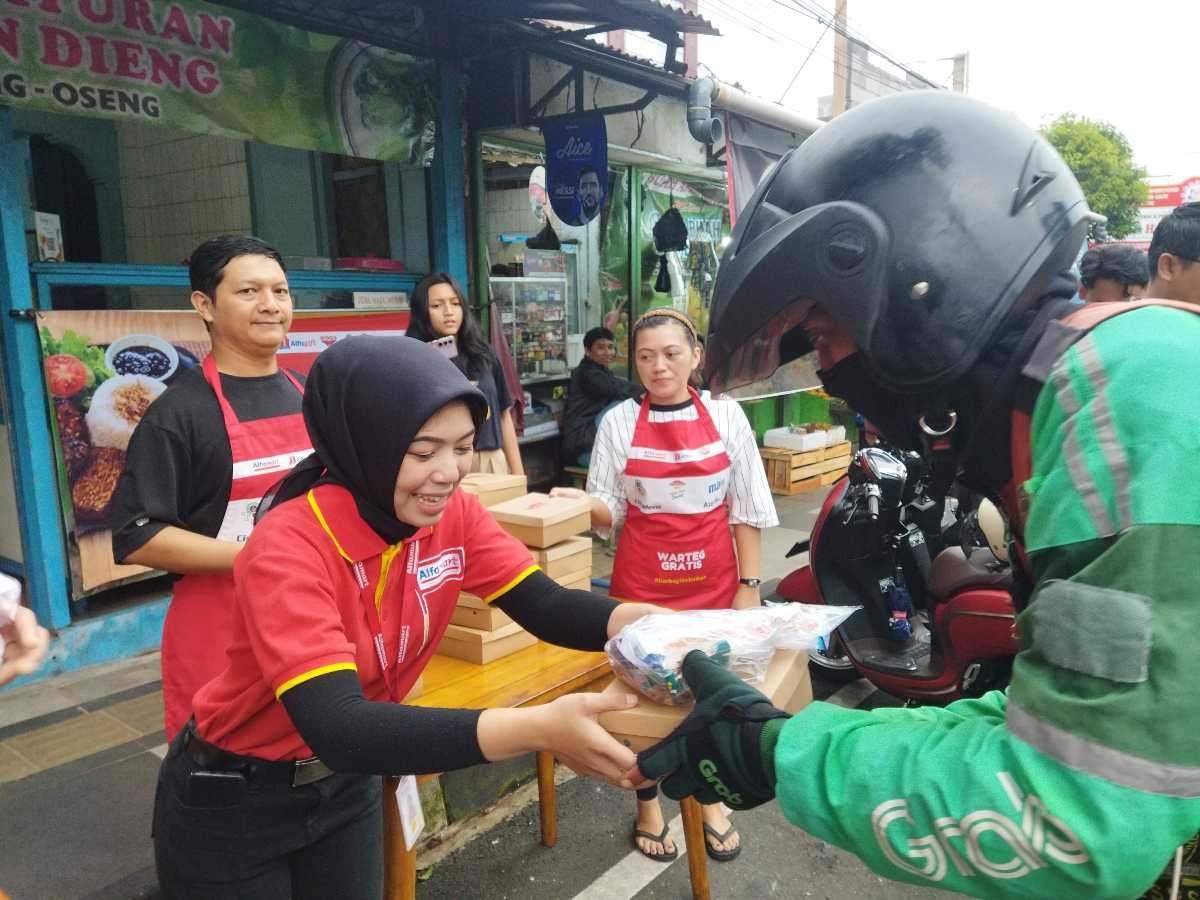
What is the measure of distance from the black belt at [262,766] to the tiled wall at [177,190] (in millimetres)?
5811

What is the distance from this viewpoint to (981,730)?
1.02 metres

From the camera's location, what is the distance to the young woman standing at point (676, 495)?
320cm

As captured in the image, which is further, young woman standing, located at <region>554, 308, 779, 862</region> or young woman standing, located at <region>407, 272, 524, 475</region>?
young woman standing, located at <region>407, 272, 524, 475</region>

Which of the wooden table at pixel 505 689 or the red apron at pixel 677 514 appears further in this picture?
the red apron at pixel 677 514

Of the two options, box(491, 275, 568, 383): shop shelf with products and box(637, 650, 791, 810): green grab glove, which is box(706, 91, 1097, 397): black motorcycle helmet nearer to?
box(637, 650, 791, 810): green grab glove

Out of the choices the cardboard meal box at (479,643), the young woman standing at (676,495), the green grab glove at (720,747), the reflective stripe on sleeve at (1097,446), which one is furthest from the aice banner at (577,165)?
the reflective stripe on sleeve at (1097,446)

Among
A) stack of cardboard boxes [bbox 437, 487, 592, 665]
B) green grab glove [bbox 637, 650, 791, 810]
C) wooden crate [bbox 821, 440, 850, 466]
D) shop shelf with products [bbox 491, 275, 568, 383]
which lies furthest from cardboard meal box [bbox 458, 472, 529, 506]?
wooden crate [bbox 821, 440, 850, 466]

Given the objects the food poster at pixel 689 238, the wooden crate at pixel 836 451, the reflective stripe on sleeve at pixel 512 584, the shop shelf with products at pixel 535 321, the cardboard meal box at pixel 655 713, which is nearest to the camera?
the cardboard meal box at pixel 655 713

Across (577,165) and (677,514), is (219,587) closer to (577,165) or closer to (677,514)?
(677,514)

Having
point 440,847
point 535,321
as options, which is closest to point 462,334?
point 440,847

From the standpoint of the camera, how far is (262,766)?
5.63 ft

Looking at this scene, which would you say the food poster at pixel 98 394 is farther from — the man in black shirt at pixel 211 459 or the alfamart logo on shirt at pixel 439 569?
the alfamart logo on shirt at pixel 439 569

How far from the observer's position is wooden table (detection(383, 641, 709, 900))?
213cm

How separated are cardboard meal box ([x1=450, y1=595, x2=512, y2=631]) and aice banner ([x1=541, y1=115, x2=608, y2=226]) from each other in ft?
14.3
